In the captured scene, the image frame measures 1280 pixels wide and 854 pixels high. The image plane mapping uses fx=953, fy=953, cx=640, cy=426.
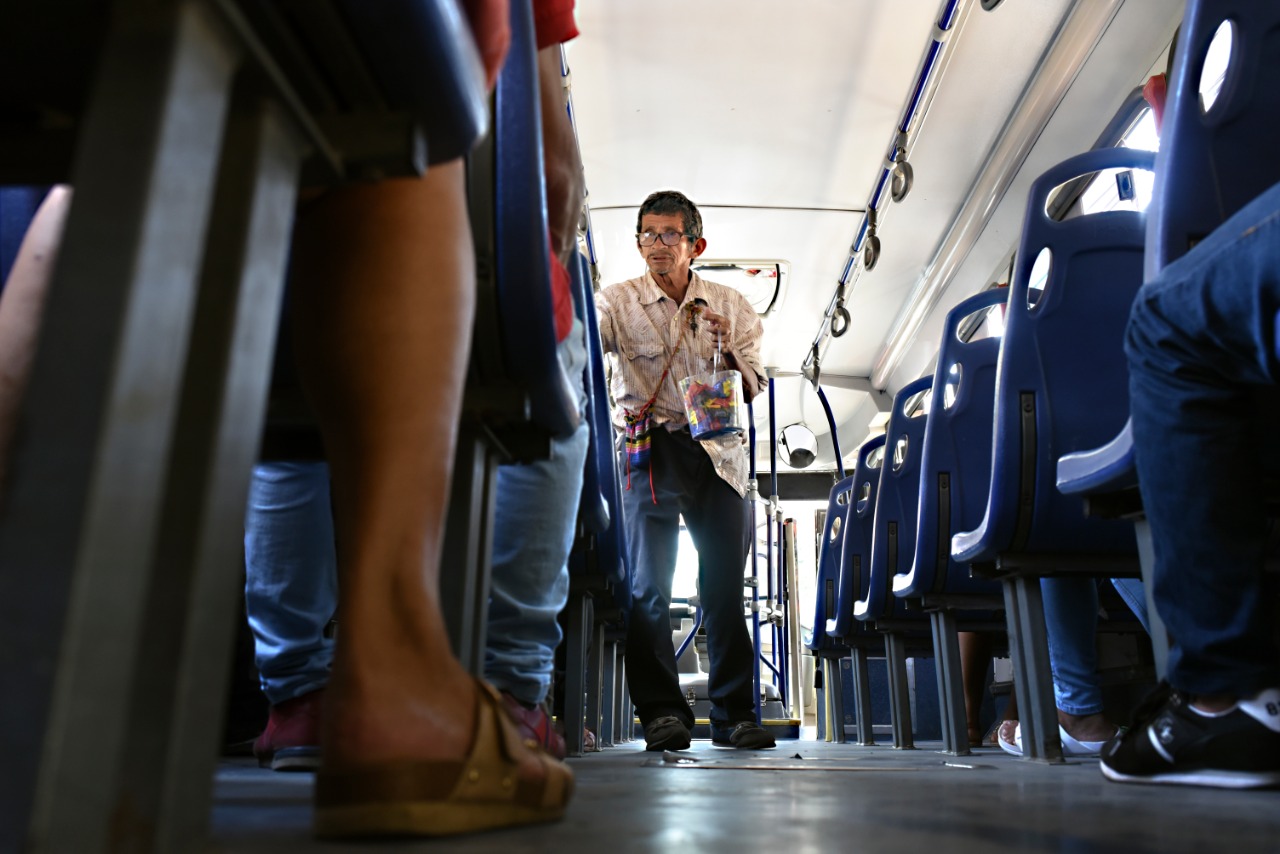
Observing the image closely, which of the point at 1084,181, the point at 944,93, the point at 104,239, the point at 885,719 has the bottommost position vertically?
the point at 885,719

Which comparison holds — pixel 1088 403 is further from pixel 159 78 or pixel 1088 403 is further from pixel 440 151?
pixel 159 78

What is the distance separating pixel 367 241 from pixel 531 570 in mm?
702

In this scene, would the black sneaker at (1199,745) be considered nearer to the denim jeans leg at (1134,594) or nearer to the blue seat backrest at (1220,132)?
the blue seat backrest at (1220,132)

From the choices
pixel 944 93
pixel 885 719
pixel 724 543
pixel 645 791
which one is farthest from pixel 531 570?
pixel 885 719

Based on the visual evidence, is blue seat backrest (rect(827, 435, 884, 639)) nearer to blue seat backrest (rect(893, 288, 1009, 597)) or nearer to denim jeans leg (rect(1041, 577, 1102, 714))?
blue seat backrest (rect(893, 288, 1009, 597))

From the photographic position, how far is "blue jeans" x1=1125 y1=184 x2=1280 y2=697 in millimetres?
910

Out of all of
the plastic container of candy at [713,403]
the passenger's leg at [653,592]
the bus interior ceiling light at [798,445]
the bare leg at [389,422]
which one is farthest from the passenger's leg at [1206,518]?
the bus interior ceiling light at [798,445]

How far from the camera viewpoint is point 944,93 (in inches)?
146

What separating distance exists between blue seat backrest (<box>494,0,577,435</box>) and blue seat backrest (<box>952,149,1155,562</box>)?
1.10 m

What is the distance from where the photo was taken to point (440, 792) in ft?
1.55

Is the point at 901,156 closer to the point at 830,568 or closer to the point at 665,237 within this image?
the point at 665,237

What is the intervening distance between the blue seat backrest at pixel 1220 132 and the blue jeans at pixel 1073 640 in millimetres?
1109

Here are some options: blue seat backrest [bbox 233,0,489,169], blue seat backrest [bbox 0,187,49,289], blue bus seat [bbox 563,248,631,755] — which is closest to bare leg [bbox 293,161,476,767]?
blue seat backrest [bbox 233,0,489,169]

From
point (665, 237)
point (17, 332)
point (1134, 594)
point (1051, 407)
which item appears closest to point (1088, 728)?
point (1134, 594)
